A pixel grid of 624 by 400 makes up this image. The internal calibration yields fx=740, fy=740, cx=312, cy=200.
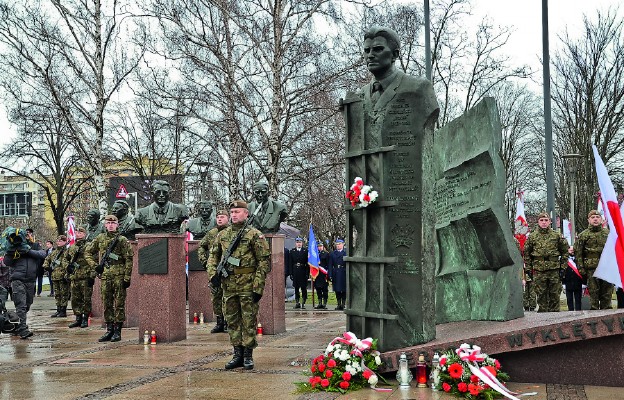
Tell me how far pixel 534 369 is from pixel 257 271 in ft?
11.7

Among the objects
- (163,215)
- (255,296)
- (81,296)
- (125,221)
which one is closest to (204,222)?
(125,221)

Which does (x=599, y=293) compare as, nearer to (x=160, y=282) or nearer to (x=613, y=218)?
(x=613, y=218)

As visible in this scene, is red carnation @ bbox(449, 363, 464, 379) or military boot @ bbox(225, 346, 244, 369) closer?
red carnation @ bbox(449, 363, 464, 379)

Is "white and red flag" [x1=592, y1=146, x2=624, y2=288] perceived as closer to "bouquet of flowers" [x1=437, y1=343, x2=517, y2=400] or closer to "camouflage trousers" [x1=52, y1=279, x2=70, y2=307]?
"bouquet of flowers" [x1=437, y1=343, x2=517, y2=400]

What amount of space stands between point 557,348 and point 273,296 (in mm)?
6736

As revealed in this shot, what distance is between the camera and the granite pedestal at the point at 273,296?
540 inches

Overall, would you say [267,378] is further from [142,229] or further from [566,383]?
[142,229]

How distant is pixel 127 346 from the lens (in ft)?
39.9

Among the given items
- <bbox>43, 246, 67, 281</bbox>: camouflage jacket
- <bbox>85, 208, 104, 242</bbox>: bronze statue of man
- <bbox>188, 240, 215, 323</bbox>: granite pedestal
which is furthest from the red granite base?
<bbox>43, 246, 67, 281</bbox>: camouflage jacket

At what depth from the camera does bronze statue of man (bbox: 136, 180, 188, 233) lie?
13.2 metres

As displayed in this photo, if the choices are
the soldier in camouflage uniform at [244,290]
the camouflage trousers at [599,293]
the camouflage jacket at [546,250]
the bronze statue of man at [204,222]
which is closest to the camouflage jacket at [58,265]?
the bronze statue of man at [204,222]

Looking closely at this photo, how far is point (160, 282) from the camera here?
12.3m

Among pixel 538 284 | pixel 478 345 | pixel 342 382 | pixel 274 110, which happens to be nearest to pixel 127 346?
pixel 342 382

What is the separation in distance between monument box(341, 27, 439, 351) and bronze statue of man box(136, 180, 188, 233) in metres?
A: 5.43
